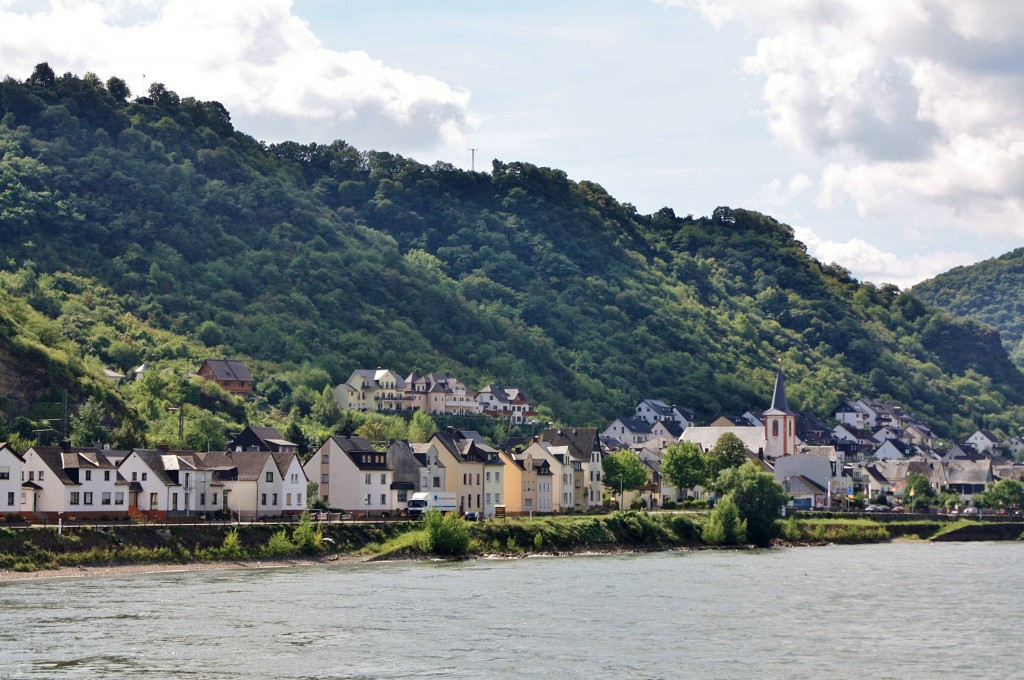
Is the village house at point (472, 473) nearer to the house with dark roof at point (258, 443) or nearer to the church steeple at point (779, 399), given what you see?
the house with dark roof at point (258, 443)

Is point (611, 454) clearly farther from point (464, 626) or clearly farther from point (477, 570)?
point (464, 626)

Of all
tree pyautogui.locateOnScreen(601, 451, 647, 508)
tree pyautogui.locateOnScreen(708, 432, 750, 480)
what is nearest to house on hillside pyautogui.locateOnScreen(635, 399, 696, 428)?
tree pyautogui.locateOnScreen(708, 432, 750, 480)

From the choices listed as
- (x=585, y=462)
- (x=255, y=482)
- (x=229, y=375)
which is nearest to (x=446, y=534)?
(x=255, y=482)

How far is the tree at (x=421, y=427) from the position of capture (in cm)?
13950

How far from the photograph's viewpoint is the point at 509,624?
56812 millimetres

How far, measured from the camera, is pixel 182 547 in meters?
78.5

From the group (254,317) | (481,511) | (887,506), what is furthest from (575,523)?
(254,317)

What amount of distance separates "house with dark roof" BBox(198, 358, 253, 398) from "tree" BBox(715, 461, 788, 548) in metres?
59.8

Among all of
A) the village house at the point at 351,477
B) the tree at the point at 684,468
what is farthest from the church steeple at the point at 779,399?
the village house at the point at 351,477

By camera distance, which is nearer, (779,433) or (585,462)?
(585,462)

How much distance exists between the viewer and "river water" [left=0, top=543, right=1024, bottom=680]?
155 ft

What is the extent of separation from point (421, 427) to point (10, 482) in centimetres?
6743

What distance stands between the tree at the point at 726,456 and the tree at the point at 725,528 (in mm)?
21390

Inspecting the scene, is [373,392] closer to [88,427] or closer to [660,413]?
[660,413]
